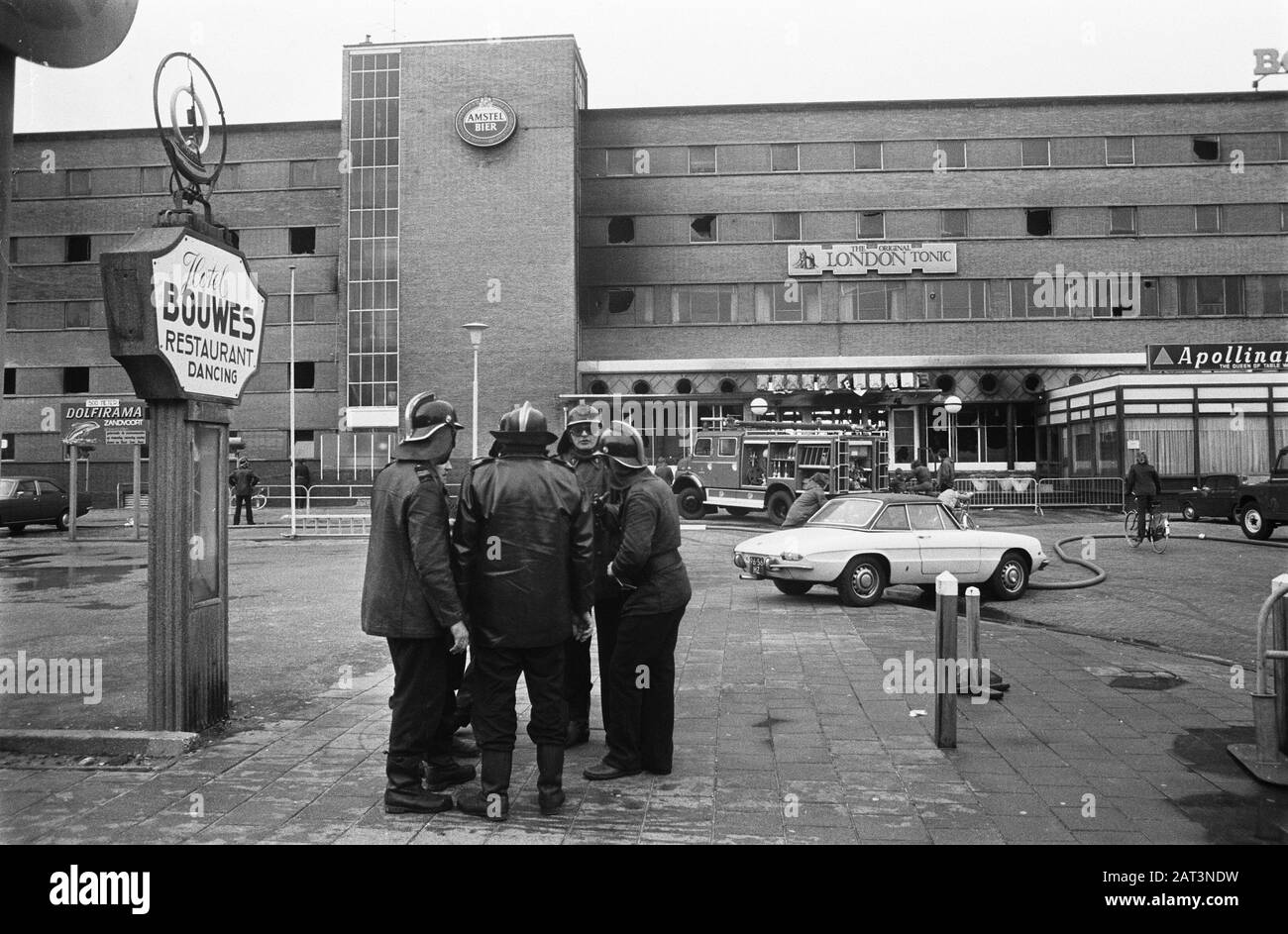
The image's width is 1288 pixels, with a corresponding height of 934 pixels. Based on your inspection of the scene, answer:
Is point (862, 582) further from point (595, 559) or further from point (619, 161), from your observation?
point (619, 161)

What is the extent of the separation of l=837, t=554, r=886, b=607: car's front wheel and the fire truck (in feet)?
36.7

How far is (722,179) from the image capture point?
41.5 m

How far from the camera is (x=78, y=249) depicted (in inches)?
1790

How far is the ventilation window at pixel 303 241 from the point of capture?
44469mm

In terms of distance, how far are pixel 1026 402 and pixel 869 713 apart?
36.4 meters

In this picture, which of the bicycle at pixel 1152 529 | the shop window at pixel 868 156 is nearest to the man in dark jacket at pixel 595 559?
the bicycle at pixel 1152 529

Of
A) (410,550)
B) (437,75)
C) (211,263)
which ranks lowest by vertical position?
(410,550)

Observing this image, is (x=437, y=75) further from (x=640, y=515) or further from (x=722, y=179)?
(x=640, y=515)

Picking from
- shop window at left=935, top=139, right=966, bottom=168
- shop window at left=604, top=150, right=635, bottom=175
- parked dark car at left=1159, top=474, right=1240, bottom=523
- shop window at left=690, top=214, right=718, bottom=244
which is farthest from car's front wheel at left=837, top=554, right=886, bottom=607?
shop window at left=935, top=139, right=966, bottom=168

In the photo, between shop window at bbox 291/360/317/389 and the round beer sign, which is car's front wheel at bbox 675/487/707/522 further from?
shop window at bbox 291/360/317/389

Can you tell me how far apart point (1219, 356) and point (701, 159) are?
832 inches

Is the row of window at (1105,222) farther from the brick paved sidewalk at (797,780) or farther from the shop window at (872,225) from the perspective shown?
the brick paved sidewalk at (797,780)
